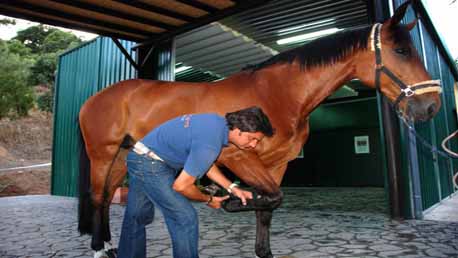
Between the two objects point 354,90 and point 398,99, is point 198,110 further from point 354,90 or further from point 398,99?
point 354,90

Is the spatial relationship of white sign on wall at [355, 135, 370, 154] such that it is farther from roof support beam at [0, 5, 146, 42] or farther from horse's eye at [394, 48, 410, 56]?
horse's eye at [394, 48, 410, 56]

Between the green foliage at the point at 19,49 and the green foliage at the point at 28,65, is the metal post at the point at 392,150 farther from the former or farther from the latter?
the green foliage at the point at 19,49

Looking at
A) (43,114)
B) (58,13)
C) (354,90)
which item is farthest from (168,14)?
(43,114)

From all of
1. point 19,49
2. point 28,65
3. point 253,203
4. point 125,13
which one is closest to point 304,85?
point 253,203

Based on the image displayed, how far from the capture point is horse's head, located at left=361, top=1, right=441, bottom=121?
255 cm

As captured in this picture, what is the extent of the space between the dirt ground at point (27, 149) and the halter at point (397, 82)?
48.4 feet

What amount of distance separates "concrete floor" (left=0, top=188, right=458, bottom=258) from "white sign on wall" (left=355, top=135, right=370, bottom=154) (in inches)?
251

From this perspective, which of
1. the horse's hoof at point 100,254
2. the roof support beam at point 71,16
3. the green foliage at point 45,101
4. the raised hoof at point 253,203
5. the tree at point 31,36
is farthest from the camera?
the tree at point 31,36

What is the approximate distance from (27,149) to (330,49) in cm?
2349

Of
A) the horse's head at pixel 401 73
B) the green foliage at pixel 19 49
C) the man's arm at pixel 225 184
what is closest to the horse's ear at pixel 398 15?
the horse's head at pixel 401 73

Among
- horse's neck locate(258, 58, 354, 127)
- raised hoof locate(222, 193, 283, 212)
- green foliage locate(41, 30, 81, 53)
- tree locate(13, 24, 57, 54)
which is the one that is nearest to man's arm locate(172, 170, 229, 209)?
raised hoof locate(222, 193, 283, 212)

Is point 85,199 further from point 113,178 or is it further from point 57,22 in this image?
point 57,22

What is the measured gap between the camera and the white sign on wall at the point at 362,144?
1181cm

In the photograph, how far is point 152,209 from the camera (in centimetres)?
247
